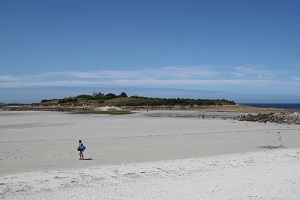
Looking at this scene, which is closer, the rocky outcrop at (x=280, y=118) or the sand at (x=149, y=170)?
the sand at (x=149, y=170)

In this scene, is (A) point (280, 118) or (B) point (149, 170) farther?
(A) point (280, 118)

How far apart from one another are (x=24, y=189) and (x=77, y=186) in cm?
167

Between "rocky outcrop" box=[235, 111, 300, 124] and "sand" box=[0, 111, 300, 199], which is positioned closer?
"sand" box=[0, 111, 300, 199]

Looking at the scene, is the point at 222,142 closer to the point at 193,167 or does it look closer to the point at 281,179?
the point at 193,167

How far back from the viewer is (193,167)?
47.9ft

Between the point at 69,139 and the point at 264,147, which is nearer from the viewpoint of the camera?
the point at 264,147

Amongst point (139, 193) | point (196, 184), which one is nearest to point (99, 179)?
point (139, 193)

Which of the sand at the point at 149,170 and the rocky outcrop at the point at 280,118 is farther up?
the rocky outcrop at the point at 280,118

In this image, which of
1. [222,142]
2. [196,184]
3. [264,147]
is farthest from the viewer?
[222,142]

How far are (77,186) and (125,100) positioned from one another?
80791 millimetres

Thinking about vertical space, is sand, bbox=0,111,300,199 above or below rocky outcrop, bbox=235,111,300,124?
below

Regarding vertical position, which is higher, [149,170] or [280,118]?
[280,118]

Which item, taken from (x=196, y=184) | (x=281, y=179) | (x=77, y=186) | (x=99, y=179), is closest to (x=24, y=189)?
(x=77, y=186)

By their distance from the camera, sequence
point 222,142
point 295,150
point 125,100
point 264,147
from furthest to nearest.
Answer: point 125,100 < point 222,142 < point 264,147 < point 295,150
